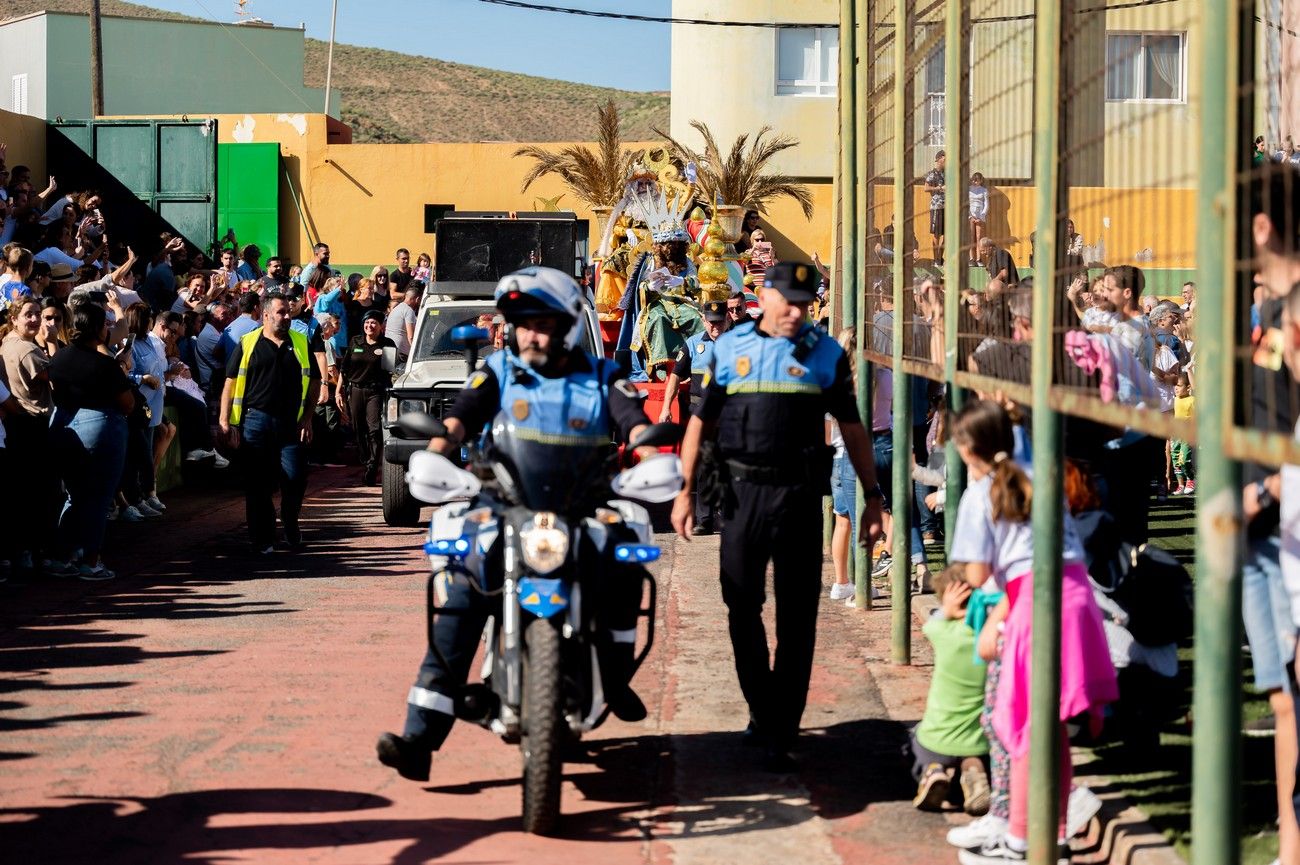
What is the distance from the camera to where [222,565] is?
1313 centimetres

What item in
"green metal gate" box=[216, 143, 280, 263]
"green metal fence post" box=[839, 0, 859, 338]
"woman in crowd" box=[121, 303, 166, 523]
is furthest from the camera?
"green metal gate" box=[216, 143, 280, 263]

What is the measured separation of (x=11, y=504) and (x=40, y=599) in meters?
1.11

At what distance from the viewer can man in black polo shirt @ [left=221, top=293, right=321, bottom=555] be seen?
13.4 m

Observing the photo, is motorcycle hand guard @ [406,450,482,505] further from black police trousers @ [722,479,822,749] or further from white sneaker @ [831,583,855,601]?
white sneaker @ [831,583,855,601]

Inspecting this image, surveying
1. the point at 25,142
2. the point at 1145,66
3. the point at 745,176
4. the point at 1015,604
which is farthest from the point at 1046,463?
the point at 745,176

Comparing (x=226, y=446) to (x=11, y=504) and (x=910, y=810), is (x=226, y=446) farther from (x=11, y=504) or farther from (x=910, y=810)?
(x=910, y=810)

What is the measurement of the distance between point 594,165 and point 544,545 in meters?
28.4

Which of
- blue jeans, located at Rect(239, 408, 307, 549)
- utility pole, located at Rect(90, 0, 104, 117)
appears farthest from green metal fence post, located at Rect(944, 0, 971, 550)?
utility pole, located at Rect(90, 0, 104, 117)

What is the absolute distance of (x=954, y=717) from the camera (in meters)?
6.63

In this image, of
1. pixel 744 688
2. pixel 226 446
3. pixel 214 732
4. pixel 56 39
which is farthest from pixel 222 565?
pixel 56 39

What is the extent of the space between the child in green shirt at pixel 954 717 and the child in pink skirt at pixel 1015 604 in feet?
1.42

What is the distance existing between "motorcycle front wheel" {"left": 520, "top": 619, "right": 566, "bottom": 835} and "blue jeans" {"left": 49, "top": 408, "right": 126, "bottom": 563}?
22.7 feet

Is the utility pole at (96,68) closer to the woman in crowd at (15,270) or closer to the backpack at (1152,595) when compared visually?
the woman in crowd at (15,270)

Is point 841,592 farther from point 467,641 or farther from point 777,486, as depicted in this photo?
point 467,641
